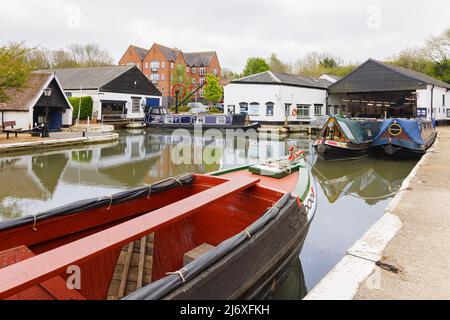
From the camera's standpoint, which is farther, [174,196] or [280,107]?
[280,107]

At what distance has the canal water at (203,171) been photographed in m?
5.31

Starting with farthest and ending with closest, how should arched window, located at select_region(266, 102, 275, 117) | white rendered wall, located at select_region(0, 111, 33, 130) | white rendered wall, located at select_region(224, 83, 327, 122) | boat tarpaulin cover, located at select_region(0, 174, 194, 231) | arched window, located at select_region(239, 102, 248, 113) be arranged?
1. arched window, located at select_region(239, 102, 248, 113)
2. arched window, located at select_region(266, 102, 275, 117)
3. white rendered wall, located at select_region(224, 83, 327, 122)
4. white rendered wall, located at select_region(0, 111, 33, 130)
5. boat tarpaulin cover, located at select_region(0, 174, 194, 231)

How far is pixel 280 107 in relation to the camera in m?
28.6

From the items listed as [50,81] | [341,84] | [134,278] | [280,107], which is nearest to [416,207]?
[134,278]

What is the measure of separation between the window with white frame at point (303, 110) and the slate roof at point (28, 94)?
62.5ft

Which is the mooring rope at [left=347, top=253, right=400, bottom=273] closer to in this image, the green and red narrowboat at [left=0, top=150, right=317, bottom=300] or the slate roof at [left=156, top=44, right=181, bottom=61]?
the green and red narrowboat at [left=0, top=150, right=317, bottom=300]

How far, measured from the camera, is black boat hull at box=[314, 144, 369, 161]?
1443 cm

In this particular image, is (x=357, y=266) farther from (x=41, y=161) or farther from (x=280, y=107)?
(x=280, y=107)

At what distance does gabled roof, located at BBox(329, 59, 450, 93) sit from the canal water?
47.1 ft

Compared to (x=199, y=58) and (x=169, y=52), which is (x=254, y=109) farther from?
(x=199, y=58)

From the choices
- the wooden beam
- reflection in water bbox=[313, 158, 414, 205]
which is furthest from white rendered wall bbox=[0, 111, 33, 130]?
the wooden beam

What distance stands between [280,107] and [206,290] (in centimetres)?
2712

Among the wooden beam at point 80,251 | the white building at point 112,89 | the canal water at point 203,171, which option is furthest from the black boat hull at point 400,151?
the white building at point 112,89

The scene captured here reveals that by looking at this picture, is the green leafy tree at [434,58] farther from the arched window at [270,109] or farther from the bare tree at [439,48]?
the arched window at [270,109]
